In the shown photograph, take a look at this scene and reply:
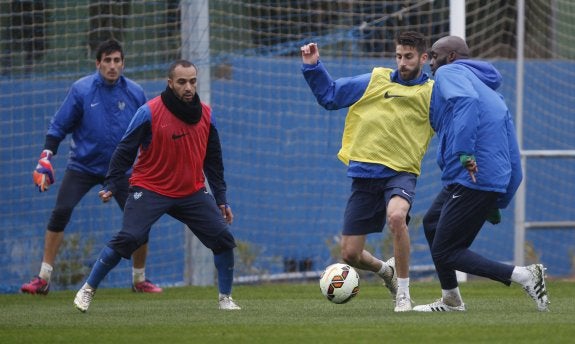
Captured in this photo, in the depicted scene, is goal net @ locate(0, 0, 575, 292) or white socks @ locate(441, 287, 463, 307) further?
goal net @ locate(0, 0, 575, 292)

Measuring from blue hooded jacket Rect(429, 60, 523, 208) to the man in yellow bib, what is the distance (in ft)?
1.89

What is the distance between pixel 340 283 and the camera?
941 centimetres

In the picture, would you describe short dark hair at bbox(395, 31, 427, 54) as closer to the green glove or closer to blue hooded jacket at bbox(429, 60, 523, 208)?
blue hooded jacket at bbox(429, 60, 523, 208)

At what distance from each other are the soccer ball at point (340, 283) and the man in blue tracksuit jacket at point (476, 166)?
0.64 meters

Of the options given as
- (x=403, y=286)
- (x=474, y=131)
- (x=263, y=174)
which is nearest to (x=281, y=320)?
(x=403, y=286)

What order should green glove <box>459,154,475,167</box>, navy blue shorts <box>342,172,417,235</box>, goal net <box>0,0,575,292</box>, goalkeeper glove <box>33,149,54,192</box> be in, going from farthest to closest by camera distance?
goal net <box>0,0,575,292</box> < goalkeeper glove <box>33,149,54,192</box> < navy blue shorts <box>342,172,417,235</box> < green glove <box>459,154,475,167</box>

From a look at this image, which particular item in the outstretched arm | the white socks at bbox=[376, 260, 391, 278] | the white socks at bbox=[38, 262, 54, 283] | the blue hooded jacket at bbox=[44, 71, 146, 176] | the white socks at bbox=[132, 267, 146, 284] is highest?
the outstretched arm

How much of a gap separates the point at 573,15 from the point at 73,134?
252 inches

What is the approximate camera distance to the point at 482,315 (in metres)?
9.04

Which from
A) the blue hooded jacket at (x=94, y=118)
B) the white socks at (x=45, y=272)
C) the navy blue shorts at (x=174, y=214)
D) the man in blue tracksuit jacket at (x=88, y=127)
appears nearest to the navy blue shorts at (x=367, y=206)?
the navy blue shorts at (x=174, y=214)

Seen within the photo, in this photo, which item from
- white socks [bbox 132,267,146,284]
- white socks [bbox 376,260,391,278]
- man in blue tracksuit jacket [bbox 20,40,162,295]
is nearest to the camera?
white socks [bbox 376,260,391,278]

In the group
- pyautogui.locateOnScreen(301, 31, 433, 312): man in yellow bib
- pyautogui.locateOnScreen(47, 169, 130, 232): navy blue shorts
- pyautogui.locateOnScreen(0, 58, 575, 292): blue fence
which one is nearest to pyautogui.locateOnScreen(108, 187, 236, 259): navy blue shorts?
pyautogui.locateOnScreen(301, 31, 433, 312): man in yellow bib

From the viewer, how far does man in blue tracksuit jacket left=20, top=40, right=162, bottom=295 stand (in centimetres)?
1192

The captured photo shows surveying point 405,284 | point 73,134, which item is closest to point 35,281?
point 73,134
